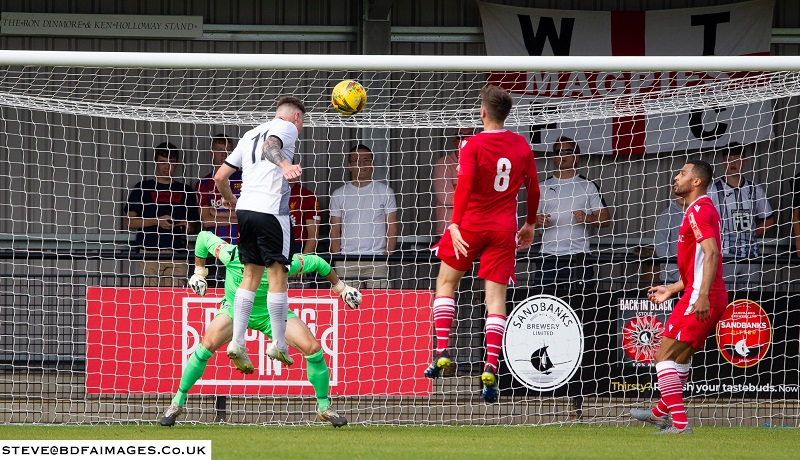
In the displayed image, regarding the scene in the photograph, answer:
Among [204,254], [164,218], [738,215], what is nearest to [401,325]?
[204,254]

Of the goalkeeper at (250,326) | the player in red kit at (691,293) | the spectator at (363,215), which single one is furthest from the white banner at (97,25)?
the player in red kit at (691,293)

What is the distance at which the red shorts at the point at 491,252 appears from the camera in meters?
6.66

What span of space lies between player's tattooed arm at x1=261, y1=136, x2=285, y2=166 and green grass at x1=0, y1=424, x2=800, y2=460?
1.77 meters

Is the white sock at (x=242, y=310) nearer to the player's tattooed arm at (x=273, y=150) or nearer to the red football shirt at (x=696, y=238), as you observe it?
the player's tattooed arm at (x=273, y=150)

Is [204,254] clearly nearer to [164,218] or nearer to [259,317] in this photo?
[259,317]

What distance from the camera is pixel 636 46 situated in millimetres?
12000

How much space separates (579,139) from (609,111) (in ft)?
8.58

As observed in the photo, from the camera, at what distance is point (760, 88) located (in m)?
8.74

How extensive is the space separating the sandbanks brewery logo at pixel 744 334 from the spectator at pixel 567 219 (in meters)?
1.25

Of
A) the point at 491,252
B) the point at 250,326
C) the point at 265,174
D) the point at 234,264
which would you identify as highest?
the point at 265,174

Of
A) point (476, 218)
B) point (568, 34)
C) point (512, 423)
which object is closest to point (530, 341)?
point (512, 423)

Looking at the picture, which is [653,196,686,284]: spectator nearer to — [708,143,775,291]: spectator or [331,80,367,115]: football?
[708,143,775,291]: spectator

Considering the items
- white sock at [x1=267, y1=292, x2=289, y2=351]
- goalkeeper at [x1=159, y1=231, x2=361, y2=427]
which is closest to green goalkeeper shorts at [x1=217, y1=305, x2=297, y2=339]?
goalkeeper at [x1=159, y1=231, x2=361, y2=427]

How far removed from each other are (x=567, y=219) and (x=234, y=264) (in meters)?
3.58
